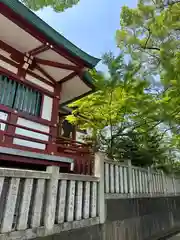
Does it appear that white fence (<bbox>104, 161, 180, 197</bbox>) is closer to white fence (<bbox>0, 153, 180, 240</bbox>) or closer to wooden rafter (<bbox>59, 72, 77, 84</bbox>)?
white fence (<bbox>0, 153, 180, 240</bbox>)

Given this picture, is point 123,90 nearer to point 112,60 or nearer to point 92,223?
point 112,60

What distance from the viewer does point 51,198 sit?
306cm

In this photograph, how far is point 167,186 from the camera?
7.75 m

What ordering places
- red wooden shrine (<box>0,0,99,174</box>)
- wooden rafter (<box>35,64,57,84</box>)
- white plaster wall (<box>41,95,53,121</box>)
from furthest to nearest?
1. wooden rafter (<box>35,64,57,84</box>)
2. white plaster wall (<box>41,95,53,121</box>)
3. red wooden shrine (<box>0,0,99,174</box>)

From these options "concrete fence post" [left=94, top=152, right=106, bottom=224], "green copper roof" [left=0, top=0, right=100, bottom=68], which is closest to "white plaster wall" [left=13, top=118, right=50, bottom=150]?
"concrete fence post" [left=94, top=152, right=106, bottom=224]

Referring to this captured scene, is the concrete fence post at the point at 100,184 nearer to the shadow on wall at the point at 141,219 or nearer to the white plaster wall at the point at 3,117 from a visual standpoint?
the shadow on wall at the point at 141,219

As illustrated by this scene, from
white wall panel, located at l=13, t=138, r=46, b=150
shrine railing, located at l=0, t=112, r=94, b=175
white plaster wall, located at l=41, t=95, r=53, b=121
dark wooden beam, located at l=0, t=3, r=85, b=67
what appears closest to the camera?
dark wooden beam, located at l=0, t=3, r=85, b=67

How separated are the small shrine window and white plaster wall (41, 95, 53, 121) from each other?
15 cm

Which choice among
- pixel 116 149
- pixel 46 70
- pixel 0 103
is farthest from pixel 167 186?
pixel 0 103

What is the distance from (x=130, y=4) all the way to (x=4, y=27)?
5.86m

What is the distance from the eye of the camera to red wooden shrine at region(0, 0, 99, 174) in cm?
417

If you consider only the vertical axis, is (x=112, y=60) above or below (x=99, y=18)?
below

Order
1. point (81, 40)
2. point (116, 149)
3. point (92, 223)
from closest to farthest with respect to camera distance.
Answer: point (92, 223)
point (116, 149)
point (81, 40)

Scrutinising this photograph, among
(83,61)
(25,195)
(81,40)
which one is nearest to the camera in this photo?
(25,195)
